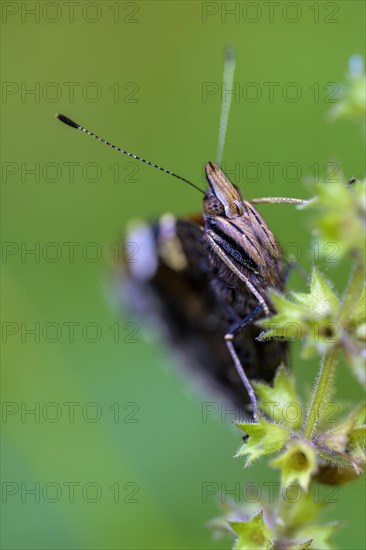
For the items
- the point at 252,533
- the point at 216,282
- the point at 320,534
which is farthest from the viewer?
the point at 216,282

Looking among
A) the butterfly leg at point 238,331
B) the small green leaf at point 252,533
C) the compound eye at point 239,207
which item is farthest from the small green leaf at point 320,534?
the compound eye at point 239,207

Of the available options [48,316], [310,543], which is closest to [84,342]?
[48,316]

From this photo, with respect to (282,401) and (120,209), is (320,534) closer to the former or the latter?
(282,401)

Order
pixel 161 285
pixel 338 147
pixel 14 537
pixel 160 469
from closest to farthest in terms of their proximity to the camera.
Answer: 1. pixel 161 285
2. pixel 14 537
3. pixel 160 469
4. pixel 338 147

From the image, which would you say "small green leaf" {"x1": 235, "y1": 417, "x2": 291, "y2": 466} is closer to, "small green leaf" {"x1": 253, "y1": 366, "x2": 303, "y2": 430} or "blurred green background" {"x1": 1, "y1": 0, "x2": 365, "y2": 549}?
"small green leaf" {"x1": 253, "y1": 366, "x2": 303, "y2": 430}

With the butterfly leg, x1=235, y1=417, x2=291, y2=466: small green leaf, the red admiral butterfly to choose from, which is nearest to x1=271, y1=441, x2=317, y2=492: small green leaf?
A: x1=235, y1=417, x2=291, y2=466: small green leaf

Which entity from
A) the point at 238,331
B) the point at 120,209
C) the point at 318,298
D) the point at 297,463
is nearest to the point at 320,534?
the point at 297,463

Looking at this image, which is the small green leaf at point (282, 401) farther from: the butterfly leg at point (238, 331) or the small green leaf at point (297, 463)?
the butterfly leg at point (238, 331)

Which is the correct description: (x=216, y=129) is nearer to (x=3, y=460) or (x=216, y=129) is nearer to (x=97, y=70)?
(x=97, y=70)
